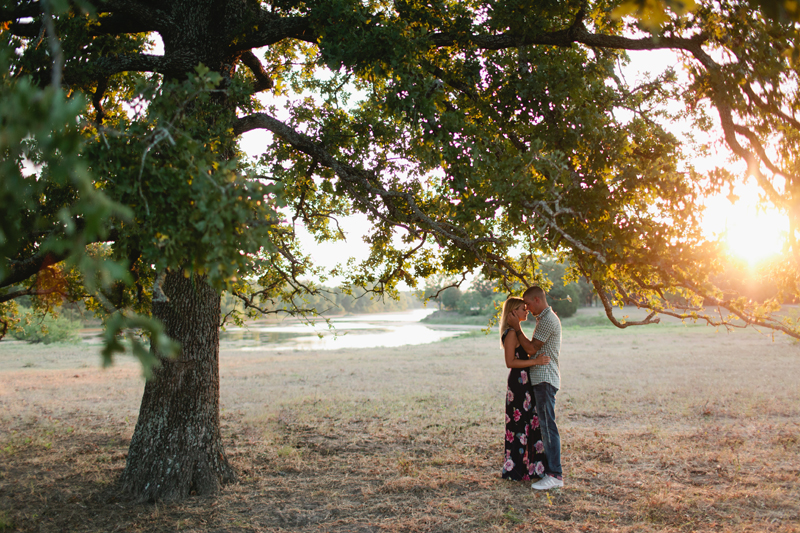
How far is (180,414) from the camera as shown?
18.3ft

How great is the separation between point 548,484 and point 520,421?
704 millimetres

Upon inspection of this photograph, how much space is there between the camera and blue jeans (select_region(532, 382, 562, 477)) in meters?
5.36

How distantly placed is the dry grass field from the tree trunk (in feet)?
0.87

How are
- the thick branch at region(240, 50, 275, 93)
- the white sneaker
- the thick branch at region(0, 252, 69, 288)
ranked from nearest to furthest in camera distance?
the thick branch at region(0, 252, 69, 288) < the white sneaker < the thick branch at region(240, 50, 275, 93)

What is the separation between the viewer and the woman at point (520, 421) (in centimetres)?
558

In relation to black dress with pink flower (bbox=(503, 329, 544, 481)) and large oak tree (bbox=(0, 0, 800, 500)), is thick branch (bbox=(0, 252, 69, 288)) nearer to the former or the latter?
large oak tree (bbox=(0, 0, 800, 500))

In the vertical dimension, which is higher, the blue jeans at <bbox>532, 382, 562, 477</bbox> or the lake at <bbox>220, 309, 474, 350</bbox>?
the blue jeans at <bbox>532, 382, 562, 477</bbox>

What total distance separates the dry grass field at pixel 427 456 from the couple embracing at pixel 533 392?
0.29 meters

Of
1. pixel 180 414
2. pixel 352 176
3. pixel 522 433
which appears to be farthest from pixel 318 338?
pixel 352 176

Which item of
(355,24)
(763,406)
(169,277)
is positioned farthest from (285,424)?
(763,406)

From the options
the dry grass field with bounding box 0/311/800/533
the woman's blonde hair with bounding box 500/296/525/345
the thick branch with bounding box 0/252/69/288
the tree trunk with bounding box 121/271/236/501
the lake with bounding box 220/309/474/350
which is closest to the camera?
the thick branch with bounding box 0/252/69/288

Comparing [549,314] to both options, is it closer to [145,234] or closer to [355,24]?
[355,24]

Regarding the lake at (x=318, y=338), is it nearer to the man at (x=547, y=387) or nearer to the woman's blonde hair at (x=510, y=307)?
the woman's blonde hair at (x=510, y=307)

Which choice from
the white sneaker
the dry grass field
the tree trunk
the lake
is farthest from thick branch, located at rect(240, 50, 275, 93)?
the lake
